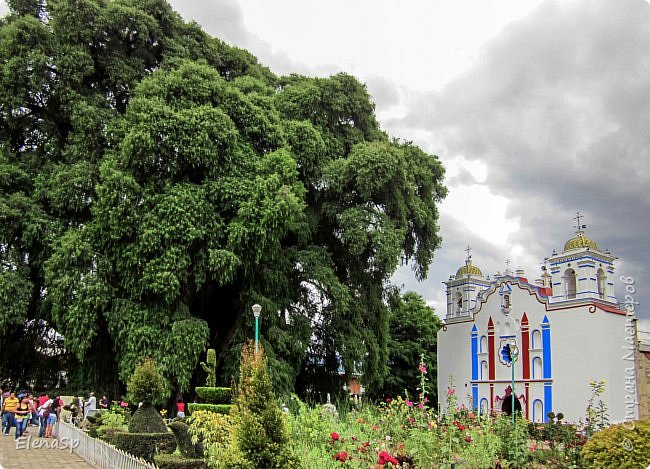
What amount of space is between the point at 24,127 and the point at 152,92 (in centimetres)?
530

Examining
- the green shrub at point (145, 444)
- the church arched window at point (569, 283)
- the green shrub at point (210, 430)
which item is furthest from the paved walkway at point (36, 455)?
the church arched window at point (569, 283)

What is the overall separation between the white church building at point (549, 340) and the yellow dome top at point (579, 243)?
0.04 meters

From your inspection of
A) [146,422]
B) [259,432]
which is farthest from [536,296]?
[259,432]

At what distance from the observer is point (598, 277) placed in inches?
866

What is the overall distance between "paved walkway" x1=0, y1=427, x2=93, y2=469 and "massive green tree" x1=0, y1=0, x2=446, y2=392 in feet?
9.47

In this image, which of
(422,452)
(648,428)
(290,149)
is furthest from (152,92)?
(648,428)

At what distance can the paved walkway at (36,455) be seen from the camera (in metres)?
11.1

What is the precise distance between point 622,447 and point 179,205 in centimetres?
1233

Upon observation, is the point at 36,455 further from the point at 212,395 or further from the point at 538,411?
the point at 538,411

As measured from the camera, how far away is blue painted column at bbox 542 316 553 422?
70.6 feet

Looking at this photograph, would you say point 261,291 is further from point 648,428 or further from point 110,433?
point 648,428

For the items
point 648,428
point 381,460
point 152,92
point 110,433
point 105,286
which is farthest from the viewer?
point 152,92

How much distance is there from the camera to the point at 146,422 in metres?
11.4

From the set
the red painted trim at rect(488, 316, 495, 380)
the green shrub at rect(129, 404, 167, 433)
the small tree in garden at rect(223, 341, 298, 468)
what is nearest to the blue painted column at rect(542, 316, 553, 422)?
the red painted trim at rect(488, 316, 495, 380)
